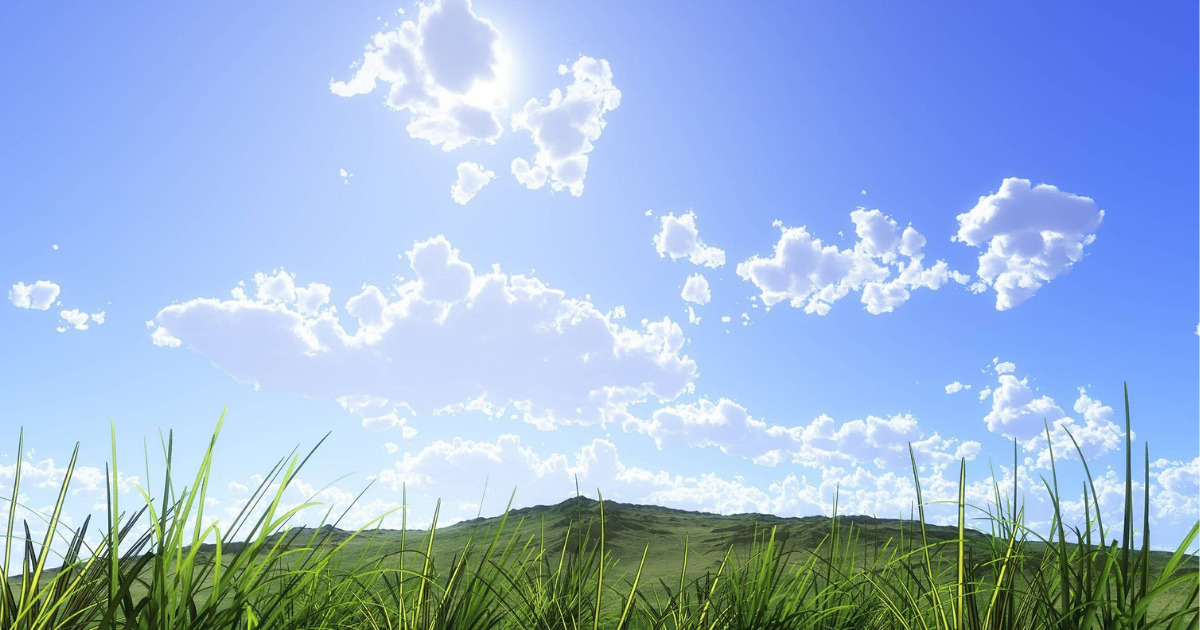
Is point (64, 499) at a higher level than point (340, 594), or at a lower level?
higher

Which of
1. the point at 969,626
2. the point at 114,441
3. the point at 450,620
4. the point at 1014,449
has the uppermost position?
the point at 1014,449

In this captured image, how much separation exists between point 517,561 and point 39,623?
1216mm

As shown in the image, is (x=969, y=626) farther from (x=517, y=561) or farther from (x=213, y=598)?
(x=213, y=598)

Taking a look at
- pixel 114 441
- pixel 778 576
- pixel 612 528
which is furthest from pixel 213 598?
pixel 612 528

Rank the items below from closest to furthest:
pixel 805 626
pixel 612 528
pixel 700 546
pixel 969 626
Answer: pixel 969 626 → pixel 805 626 → pixel 700 546 → pixel 612 528

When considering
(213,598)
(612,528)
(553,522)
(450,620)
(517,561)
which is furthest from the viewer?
(553,522)

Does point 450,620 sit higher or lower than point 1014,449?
lower

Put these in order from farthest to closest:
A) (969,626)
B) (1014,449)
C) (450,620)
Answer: (450,620) < (1014,449) < (969,626)

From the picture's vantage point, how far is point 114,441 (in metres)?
1.54

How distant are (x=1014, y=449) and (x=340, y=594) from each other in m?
1.76

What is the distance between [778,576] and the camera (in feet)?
8.34

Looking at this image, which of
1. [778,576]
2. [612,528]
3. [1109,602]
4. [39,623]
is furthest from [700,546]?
[39,623]

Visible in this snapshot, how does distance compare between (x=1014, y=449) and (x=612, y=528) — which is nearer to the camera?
(x=1014, y=449)

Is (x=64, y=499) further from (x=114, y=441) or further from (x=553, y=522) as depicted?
(x=553, y=522)
